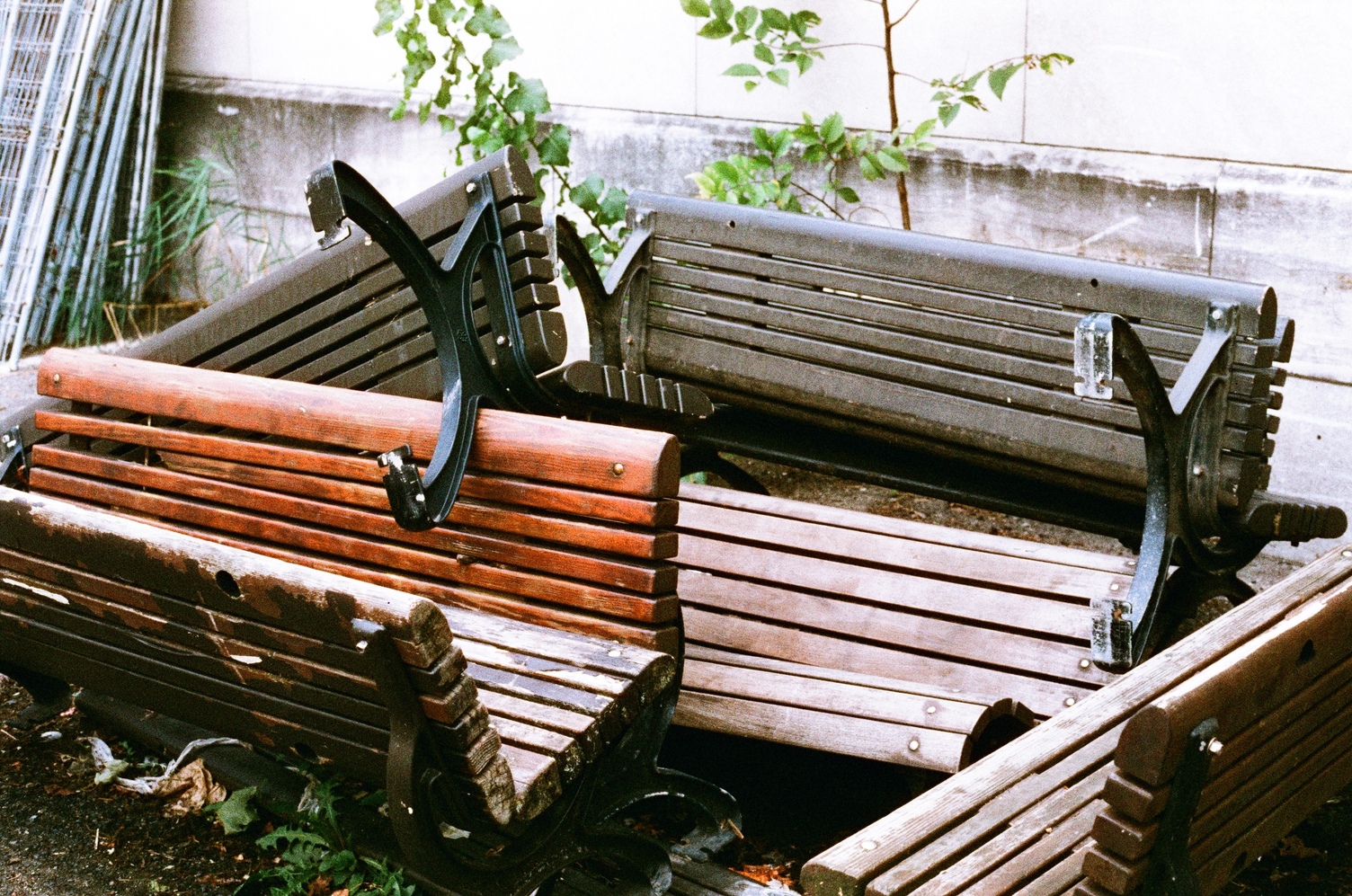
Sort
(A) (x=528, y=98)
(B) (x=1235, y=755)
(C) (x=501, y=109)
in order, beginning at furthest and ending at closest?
(C) (x=501, y=109)
(A) (x=528, y=98)
(B) (x=1235, y=755)

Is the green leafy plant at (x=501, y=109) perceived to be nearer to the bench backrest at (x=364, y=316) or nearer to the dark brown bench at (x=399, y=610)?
the bench backrest at (x=364, y=316)

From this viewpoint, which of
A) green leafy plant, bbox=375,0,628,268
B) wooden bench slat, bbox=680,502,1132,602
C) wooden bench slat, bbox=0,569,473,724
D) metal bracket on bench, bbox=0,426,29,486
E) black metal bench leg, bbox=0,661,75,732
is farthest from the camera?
green leafy plant, bbox=375,0,628,268

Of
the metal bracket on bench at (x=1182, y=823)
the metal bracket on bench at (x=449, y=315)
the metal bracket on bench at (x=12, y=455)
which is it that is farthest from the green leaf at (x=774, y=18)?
the metal bracket on bench at (x=1182, y=823)

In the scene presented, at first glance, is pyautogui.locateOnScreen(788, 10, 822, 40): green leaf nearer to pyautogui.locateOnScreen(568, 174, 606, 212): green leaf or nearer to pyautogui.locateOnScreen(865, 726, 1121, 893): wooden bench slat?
pyautogui.locateOnScreen(568, 174, 606, 212): green leaf

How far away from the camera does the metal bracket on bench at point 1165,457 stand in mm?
2768

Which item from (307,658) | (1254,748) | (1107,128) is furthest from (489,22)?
(1254,748)

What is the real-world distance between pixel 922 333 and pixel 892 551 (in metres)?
0.58

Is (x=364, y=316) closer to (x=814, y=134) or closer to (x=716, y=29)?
(x=716, y=29)

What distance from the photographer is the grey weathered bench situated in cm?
301

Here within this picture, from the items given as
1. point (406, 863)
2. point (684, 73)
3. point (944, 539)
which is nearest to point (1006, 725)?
point (944, 539)

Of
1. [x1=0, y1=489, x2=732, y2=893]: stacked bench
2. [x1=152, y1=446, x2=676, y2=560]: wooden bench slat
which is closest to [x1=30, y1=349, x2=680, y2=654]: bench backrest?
[x1=152, y1=446, x2=676, y2=560]: wooden bench slat

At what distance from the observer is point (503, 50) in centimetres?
509

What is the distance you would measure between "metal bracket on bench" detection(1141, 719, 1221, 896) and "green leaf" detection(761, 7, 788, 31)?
3.39 m

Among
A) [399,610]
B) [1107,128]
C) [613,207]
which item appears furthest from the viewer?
[613,207]
